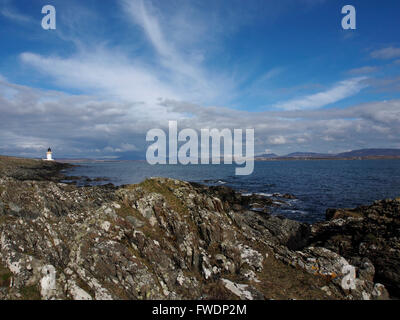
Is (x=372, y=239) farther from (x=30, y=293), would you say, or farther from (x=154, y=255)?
(x=30, y=293)

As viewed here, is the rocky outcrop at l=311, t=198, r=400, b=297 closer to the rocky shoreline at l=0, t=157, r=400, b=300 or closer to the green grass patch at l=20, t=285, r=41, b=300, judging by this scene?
the rocky shoreline at l=0, t=157, r=400, b=300

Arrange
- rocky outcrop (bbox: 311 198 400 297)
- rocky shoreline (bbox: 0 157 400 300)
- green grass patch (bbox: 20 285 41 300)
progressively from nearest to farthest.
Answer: green grass patch (bbox: 20 285 41 300), rocky shoreline (bbox: 0 157 400 300), rocky outcrop (bbox: 311 198 400 297)

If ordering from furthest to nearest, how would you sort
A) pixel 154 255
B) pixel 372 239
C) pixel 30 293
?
pixel 372 239, pixel 154 255, pixel 30 293

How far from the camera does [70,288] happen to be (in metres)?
8.48

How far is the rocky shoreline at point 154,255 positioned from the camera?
29.5 ft

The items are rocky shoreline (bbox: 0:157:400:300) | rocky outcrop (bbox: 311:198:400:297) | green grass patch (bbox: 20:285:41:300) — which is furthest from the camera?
rocky outcrop (bbox: 311:198:400:297)

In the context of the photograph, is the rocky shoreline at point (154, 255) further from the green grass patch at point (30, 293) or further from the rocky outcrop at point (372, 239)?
the rocky outcrop at point (372, 239)

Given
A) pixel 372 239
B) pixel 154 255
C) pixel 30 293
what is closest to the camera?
pixel 30 293

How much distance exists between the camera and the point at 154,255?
10.9 metres

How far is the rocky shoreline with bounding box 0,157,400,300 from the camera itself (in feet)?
29.5

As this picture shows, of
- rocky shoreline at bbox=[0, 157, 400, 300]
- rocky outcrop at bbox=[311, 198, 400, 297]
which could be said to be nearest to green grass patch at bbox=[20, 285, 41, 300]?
rocky shoreline at bbox=[0, 157, 400, 300]

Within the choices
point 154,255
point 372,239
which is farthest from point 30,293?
point 372,239
